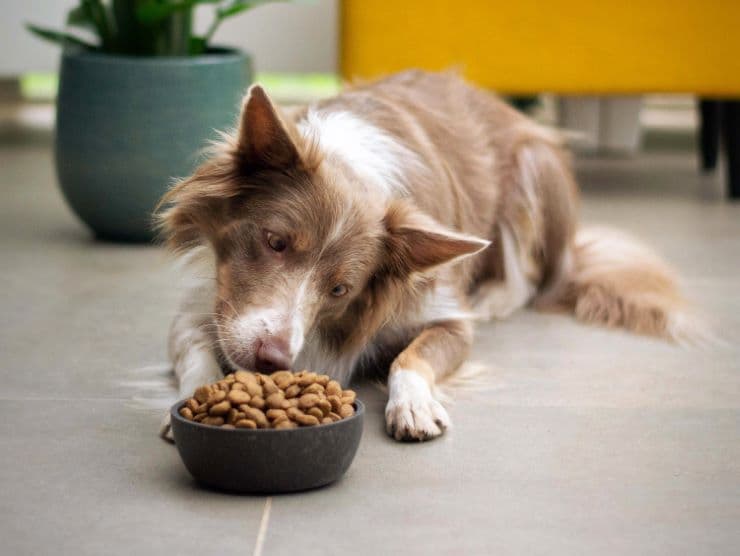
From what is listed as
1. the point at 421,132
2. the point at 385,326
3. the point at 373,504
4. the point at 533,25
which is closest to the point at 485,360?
the point at 385,326

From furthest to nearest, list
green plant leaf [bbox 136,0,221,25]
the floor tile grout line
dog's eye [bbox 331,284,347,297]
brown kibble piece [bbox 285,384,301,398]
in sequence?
green plant leaf [bbox 136,0,221,25] < dog's eye [bbox 331,284,347,297] < brown kibble piece [bbox 285,384,301,398] < the floor tile grout line

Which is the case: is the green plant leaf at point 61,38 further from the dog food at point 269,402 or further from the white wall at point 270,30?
the dog food at point 269,402

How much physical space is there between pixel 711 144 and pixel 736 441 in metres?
4.18

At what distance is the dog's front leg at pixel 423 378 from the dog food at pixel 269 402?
277mm

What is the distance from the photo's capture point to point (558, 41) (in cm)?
498

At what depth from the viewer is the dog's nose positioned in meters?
2.18

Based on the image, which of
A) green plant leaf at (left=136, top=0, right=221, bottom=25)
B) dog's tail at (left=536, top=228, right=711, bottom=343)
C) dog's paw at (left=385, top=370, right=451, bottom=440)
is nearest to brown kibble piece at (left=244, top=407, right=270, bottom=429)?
dog's paw at (left=385, top=370, right=451, bottom=440)

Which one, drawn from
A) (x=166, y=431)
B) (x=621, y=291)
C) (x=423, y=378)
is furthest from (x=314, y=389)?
(x=621, y=291)

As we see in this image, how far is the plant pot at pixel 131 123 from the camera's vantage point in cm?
392

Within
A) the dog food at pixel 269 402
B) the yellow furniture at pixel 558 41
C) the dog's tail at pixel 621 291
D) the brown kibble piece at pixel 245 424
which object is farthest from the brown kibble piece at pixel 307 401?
the yellow furniture at pixel 558 41

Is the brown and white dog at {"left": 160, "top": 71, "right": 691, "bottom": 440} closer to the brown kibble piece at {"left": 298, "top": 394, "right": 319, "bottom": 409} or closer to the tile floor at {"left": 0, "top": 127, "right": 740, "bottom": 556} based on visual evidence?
the tile floor at {"left": 0, "top": 127, "right": 740, "bottom": 556}

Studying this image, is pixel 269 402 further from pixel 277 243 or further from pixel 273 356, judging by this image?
pixel 277 243

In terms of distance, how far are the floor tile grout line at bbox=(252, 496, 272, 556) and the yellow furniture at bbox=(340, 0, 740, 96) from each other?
10.9 ft

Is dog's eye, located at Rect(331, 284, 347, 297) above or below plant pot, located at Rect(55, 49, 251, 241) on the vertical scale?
below
